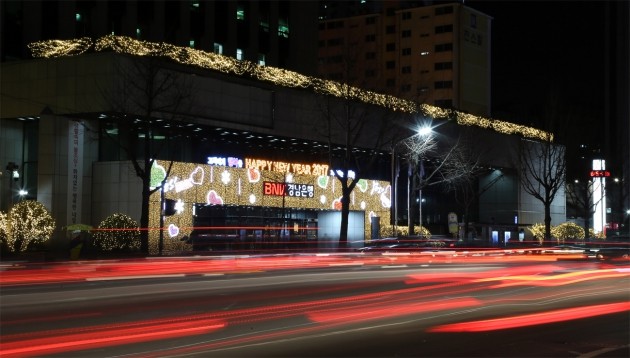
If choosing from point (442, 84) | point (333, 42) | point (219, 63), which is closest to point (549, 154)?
point (219, 63)

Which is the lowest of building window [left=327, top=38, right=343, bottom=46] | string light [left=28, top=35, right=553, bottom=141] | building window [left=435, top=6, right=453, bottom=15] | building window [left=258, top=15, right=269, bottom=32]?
string light [left=28, top=35, right=553, bottom=141]

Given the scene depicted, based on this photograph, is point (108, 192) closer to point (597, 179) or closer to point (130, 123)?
point (130, 123)

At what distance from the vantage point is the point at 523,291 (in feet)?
67.3

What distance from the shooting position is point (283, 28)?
2534 inches

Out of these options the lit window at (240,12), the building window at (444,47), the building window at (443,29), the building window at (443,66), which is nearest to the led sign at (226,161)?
the lit window at (240,12)

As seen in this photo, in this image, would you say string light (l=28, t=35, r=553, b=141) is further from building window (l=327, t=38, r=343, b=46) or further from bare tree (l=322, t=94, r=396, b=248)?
building window (l=327, t=38, r=343, b=46)

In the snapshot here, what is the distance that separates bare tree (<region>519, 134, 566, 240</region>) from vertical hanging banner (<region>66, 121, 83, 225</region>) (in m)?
35.7

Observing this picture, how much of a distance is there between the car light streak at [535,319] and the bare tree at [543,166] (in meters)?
44.3

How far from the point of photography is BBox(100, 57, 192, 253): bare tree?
1527 inches

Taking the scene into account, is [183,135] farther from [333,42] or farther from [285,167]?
[333,42]

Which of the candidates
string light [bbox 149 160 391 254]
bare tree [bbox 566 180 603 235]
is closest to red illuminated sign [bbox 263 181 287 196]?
string light [bbox 149 160 391 254]

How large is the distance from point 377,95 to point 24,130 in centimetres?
2292

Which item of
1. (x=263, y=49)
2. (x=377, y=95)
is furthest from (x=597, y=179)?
(x=263, y=49)

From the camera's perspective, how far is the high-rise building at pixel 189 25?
157 ft
